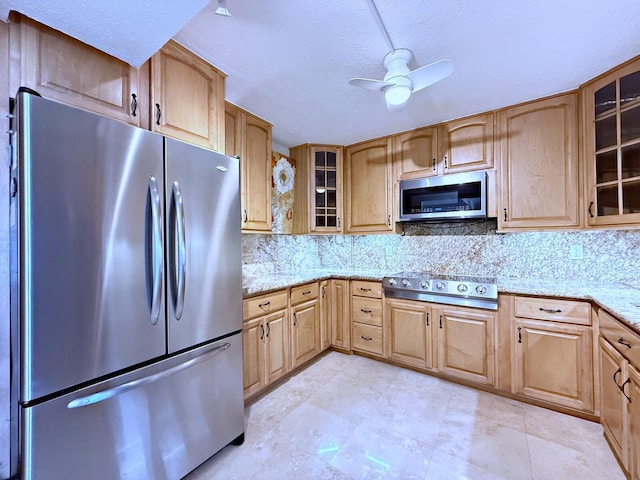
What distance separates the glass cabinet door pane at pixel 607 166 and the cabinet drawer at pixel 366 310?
6.40 ft

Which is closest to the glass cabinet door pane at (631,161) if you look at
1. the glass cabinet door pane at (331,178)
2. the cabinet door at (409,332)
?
the cabinet door at (409,332)

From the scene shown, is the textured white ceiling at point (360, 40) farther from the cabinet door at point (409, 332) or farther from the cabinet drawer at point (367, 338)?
the cabinet drawer at point (367, 338)

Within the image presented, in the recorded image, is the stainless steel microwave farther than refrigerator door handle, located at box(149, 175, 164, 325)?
Yes

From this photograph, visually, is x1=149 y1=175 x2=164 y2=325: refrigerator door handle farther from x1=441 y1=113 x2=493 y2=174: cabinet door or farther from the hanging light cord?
x1=441 y1=113 x2=493 y2=174: cabinet door

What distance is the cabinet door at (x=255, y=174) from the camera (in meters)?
2.35

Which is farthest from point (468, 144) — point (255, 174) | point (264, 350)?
point (264, 350)

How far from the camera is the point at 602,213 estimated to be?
1.97 m

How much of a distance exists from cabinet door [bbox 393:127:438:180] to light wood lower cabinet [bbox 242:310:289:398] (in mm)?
1878

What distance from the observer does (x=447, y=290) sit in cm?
239

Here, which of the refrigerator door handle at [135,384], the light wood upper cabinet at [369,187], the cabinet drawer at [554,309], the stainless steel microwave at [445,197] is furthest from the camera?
the light wood upper cabinet at [369,187]

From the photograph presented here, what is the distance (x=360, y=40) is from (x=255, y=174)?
1329mm

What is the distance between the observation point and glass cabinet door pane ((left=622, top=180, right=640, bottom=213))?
5.83 feet

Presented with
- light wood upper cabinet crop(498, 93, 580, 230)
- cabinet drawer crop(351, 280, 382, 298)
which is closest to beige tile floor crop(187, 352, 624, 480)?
cabinet drawer crop(351, 280, 382, 298)

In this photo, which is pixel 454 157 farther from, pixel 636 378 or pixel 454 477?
pixel 454 477
